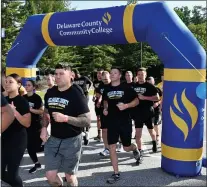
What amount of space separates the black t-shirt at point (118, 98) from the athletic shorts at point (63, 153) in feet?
3.92

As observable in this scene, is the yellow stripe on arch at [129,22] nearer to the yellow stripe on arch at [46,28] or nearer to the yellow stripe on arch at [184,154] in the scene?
the yellow stripe on arch at [46,28]

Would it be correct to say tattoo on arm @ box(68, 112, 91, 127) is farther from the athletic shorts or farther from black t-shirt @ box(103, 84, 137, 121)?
black t-shirt @ box(103, 84, 137, 121)

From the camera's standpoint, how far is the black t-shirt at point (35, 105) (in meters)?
5.23

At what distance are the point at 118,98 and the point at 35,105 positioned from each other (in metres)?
1.39

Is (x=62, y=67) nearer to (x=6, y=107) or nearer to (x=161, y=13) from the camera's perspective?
(x=6, y=107)

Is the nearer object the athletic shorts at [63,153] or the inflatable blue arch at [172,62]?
the athletic shorts at [63,153]

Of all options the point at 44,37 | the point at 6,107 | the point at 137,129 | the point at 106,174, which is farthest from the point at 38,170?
the point at 44,37

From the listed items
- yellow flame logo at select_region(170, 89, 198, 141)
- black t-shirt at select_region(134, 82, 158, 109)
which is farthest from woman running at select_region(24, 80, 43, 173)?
yellow flame logo at select_region(170, 89, 198, 141)

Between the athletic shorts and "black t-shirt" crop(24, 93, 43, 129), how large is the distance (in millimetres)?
1482

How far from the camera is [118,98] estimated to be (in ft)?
16.2

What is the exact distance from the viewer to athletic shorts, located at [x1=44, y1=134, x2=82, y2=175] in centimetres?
376

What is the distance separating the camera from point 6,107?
3.12 m

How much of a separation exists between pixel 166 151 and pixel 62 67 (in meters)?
2.38

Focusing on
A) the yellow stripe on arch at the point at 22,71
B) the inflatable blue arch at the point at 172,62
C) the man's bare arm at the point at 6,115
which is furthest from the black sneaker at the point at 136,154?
the yellow stripe on arch at the point at 22,71
